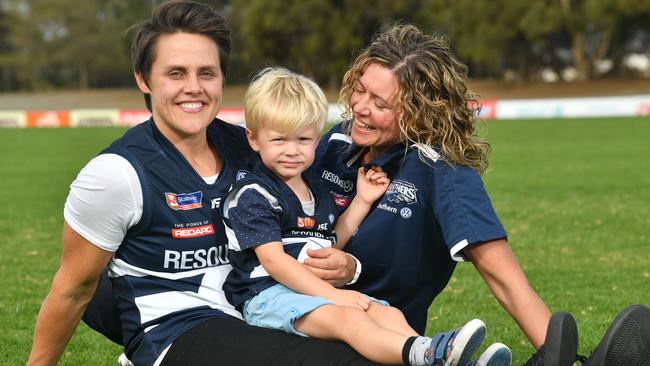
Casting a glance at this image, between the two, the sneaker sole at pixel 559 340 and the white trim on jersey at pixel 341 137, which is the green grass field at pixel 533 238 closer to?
the white trim on jersey at pixel 341 137

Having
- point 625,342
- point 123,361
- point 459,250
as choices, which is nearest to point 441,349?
point 459,250

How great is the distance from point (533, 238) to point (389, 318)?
6.23 metres

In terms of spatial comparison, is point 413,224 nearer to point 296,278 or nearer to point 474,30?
point 296,278

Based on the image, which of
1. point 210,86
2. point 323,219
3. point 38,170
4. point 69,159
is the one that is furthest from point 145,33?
point 69,159

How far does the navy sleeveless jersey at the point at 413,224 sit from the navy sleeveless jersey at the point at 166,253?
65 centimetres

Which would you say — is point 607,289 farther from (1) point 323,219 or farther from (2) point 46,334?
(2) point 46,334

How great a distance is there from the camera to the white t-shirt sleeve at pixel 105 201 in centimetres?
327

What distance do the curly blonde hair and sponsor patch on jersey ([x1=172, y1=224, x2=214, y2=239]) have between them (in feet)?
2.95

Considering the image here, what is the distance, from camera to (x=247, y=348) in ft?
10.4

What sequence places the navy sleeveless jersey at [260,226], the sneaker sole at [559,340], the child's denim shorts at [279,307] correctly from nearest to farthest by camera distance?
the sneaker sole at [559,340] < the child's denim shorts at [279,307] < the navy sleeveless jersey at [260,226]

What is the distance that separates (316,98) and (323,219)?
49 cm

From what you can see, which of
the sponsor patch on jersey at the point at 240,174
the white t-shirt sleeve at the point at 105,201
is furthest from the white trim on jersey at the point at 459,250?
the white t-shirt sleeve at the point at 105,201

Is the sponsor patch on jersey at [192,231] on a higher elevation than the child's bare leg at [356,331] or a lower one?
higher

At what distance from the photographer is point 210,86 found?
3.61 meters
